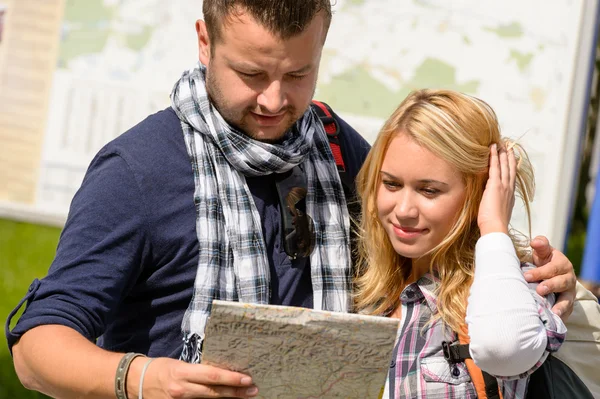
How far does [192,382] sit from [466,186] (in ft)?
3.21

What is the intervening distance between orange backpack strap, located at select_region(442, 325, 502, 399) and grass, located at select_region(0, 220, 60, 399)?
316cm

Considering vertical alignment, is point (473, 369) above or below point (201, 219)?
below

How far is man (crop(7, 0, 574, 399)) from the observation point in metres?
2.25

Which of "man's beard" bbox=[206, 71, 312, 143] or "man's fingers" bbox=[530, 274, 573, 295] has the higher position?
"man's beard" bbox=[206, 71, 312, 143]

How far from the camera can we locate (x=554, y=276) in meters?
2.44

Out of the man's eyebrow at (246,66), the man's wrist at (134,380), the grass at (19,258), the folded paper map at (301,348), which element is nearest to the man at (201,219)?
the man's eyebrow at (246,66)

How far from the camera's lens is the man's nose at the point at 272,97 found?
2441mm

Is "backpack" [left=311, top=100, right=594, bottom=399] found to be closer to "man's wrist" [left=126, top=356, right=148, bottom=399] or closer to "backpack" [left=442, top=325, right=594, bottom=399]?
"backpack" [left=442, top=325, right=594, bottom=399]

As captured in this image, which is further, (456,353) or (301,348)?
(456,353)

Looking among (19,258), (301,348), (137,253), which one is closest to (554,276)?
(301,348)

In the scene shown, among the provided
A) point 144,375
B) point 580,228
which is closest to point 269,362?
point 144,375

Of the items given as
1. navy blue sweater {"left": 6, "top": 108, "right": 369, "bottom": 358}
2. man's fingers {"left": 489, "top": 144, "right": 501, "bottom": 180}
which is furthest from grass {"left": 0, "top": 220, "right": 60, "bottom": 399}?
man's fingers {"left": 489, "top": 144, "right": 501, "bottom": 180}

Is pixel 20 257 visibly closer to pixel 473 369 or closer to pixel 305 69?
pixel 305 69

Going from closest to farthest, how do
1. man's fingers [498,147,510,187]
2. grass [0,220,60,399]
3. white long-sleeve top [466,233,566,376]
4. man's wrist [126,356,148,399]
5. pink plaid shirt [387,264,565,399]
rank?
man's wrist [126,356,148,399] → white long-sleeve top [466,233,566,376] → pink plaid shirt [387,264,565,399] → man's fingers [498,147,510,187] → grass [0,220,60,399]
